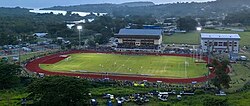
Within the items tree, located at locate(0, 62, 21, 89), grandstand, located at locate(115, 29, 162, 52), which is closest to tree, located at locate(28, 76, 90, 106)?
tree, located at locate(0, 62, 21, 89)

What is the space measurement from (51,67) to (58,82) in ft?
66.5

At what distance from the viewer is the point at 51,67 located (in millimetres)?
42062

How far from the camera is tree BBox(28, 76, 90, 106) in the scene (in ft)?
70.5

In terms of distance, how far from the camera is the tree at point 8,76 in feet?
101

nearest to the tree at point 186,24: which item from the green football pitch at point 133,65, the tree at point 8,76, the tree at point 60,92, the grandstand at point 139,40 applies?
the grandstand at point 139,40

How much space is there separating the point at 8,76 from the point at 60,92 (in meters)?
11.3

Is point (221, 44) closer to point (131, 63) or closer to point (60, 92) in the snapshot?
point (131, 63)

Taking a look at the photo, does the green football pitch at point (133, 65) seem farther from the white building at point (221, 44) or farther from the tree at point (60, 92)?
the tree at point (60, 92)

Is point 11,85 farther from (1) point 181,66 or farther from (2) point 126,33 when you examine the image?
(2) point 126,33

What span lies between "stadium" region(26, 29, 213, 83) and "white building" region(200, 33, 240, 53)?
13.0ft

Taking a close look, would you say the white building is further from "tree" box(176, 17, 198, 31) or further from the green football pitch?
"tree" box(176, 17, 198, 31)

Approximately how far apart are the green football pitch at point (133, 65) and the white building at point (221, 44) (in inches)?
249

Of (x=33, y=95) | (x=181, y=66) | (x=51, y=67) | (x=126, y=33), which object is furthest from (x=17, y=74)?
(x=126, y=33)

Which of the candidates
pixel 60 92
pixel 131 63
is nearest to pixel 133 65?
pixel 131 63
